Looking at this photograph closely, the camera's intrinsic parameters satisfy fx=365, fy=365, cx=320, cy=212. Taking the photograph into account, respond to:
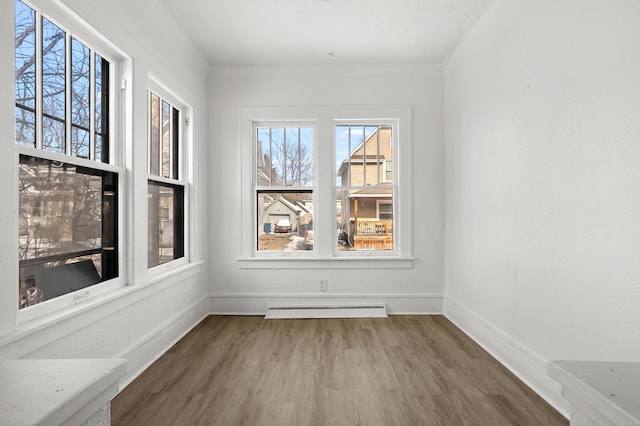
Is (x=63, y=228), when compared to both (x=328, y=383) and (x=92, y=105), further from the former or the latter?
(x=328, y=383)

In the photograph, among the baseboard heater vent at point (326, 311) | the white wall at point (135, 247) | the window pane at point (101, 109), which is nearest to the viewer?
the white wall at point (135, 247)

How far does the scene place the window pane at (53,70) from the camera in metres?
1.86

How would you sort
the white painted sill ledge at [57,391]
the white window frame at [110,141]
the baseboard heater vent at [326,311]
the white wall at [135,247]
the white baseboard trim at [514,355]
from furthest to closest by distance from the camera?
the baseboard heater vent at [326,311], the white baseboard trim at [514,355], the white window frame at [110,141], the white wall at [135,247], the white painted sill ledge at [57,391]

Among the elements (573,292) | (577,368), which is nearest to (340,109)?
(573,292)

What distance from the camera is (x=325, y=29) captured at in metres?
3.32

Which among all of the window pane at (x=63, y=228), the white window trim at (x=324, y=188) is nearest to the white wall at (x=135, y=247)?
the window pane at (x=63, y=228)

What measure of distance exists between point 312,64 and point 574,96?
2734mm

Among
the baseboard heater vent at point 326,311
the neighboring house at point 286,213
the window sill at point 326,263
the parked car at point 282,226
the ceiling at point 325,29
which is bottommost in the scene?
the baseboard heater vent at point 326,311

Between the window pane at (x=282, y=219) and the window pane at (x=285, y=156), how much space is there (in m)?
0.16

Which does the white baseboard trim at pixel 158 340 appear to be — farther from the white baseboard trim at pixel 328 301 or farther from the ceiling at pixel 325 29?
the ceiling at pixel 325 29

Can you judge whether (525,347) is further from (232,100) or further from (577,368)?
(232,100)

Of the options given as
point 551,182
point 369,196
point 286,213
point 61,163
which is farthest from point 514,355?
point 61,163

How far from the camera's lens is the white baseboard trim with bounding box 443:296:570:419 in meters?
2.19

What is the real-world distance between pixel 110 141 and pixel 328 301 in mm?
2694
